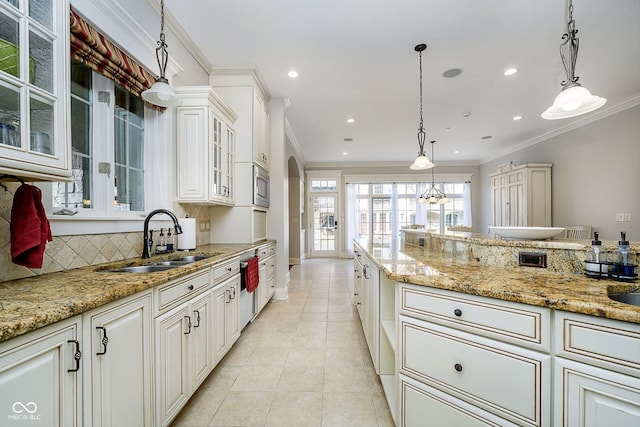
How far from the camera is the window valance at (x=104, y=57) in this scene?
58.0 inches

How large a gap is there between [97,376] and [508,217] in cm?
724

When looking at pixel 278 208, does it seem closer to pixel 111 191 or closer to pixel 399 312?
pixel 111 191

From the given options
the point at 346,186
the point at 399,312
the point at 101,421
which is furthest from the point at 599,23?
the point at 346,186

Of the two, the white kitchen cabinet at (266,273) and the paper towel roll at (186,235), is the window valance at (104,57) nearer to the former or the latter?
the paper towel roll at (186,235)

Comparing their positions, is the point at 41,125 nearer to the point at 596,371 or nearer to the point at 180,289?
the point at 180,289

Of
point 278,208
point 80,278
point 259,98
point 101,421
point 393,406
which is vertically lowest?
point 393,406

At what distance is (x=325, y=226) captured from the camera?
313 inches

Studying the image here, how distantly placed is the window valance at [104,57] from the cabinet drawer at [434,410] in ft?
8.35

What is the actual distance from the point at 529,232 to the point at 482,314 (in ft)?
2.93

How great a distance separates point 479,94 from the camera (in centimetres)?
380

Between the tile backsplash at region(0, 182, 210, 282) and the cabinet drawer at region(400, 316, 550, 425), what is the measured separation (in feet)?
6.07

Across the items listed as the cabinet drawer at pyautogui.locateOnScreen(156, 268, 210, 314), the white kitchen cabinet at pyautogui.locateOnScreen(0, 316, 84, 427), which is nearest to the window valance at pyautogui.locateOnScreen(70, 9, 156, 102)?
the cabinet drawer at pyautogui.locateOnScreen(156, 268, 210, 314)

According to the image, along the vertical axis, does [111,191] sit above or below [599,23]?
below

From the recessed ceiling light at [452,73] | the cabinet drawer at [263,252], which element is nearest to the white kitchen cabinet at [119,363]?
the cabinet drawer at [263,252]
